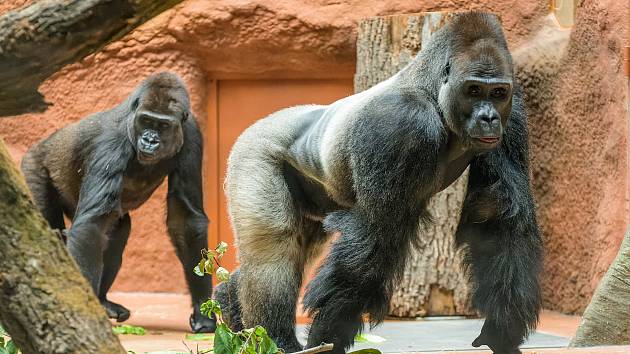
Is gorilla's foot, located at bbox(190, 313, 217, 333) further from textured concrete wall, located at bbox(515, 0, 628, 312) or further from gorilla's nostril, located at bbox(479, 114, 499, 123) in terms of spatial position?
gorilla's nostril, located at bbox(479, 114, 499, 123)

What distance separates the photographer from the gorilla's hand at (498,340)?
3512 mm

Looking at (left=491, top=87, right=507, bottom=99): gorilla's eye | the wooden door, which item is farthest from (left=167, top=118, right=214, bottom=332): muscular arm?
(left=491, top=87, right=507, bottom=99): gorilla's eye

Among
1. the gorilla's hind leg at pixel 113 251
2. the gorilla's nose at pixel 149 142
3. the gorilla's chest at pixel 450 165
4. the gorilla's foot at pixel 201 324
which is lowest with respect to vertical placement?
the gorilla's foot at pixel 201 324

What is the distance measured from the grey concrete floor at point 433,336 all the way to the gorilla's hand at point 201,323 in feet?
1.74

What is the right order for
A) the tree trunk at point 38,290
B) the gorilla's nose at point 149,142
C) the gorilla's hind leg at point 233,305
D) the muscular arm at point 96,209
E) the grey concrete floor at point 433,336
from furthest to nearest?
the gorilla's nose at point 149,142
the muscular arm at point 96,209
the grey concrete floor at point 433,336
the gorilla's hind leg at point 233,305
the tree trunk at point 38,290

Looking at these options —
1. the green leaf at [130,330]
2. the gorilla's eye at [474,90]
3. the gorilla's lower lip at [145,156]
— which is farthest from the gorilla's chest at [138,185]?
the gorilla's eye at [474,90]

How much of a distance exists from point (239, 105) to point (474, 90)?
4.55 m

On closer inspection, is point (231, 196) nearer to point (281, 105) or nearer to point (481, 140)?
point (481, 140)

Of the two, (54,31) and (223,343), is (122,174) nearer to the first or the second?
(223,343)

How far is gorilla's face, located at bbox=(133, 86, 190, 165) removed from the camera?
5.40 metres

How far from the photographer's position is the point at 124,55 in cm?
739

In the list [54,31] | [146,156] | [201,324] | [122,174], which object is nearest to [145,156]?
[146,156]

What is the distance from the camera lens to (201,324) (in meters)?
5.55

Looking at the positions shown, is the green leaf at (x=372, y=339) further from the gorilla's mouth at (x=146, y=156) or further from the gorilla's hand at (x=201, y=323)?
the gorilla's mouth at (x=146, y=156)
